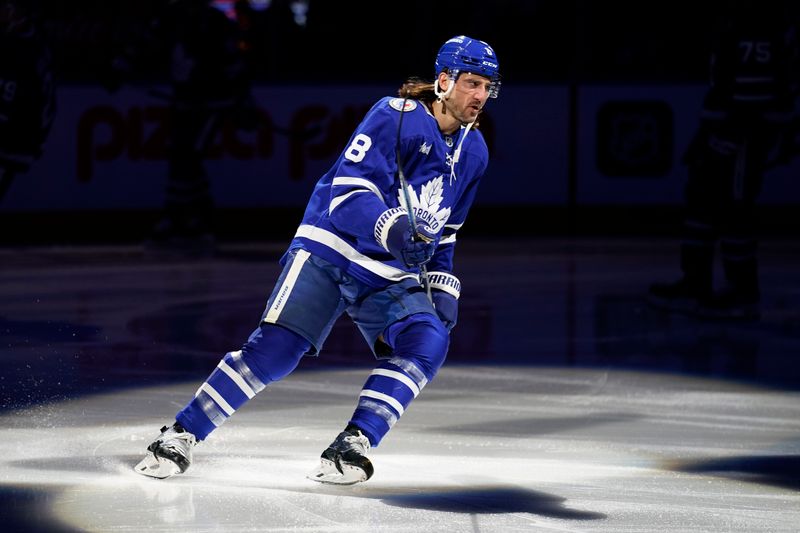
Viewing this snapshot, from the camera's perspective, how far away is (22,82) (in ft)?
39.0

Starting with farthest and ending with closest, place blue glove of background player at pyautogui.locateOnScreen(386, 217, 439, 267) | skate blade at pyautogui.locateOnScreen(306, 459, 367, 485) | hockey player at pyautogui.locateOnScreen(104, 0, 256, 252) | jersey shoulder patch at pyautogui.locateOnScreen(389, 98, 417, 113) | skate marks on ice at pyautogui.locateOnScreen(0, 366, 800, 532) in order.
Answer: hockey player at pyautogui.locateOnScreen(104, 0, 256, 252) < jersey shoulder patch at pyautogui.locateOnScreen(389, 98, 417, 113) < skate blade at pyautogui.locateOnScreen(306, 459, 367, 485) < blue glove of background player at pyautogui.locateOnScreen(386, 217, 439, 267) < skate marks on ice at pyautogui.locateOnScreen(0, 366, 800, 532)

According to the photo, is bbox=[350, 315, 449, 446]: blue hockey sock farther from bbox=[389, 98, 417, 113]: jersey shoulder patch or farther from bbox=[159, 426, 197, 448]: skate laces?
bbox=[389, 98, 417, 113]: jersey shoulder patch

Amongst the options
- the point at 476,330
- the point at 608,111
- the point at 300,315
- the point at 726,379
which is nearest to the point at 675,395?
the point at 726,379

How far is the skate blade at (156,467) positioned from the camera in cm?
484

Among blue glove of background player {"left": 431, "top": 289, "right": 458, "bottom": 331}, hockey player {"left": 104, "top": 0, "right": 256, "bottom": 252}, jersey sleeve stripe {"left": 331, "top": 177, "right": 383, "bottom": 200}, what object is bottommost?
hockey player {"left": 104, "top": 0, "right": 256, "bottom": 252}

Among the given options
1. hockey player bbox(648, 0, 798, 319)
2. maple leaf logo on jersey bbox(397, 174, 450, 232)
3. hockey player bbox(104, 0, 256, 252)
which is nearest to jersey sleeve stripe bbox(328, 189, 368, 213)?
maple leaf logo on jersey bbox(397, 174, 450, 232)

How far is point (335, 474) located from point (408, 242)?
0.78 m

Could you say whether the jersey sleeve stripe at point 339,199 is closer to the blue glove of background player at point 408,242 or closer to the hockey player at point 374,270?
the hockey player at point 374,270

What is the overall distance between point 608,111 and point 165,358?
7.07 metres

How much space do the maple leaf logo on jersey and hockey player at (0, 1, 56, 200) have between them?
7524 millimetres

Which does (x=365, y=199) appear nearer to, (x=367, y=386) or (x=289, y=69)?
(x=367, y=386)

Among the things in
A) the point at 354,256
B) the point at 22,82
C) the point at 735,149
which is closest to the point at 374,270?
the point at 354,256

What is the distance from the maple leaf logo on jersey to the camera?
16.1 ft

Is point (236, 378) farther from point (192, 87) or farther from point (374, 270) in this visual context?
point (192, 87)
